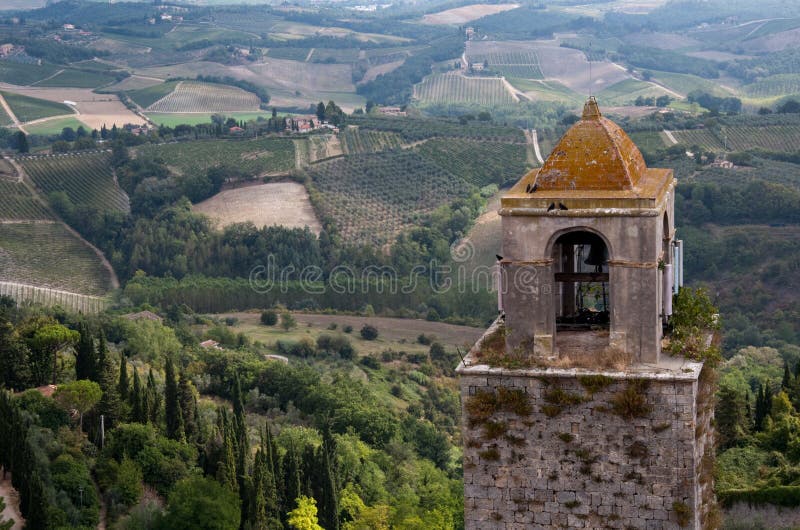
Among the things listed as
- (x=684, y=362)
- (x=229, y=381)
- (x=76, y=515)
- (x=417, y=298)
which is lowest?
(x=417, y=298)

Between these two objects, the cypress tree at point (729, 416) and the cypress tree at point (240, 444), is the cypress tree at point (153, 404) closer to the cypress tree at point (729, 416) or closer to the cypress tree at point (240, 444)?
the cypress tree at point (240, 444)

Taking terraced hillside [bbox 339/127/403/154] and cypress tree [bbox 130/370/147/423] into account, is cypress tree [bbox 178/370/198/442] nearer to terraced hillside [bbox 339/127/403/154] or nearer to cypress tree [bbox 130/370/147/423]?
cypress tree [bbox 130/370/147/423]

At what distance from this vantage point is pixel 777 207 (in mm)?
137625

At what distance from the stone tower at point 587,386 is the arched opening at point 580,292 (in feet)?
0.39

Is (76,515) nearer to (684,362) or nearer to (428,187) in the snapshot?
(684,362)

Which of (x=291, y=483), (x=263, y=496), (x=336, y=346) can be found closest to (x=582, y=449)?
(x=263, y=496)

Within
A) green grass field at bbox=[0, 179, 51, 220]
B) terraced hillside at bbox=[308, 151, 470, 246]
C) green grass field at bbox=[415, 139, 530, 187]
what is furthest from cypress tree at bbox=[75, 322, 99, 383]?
green grass field at bbox=[415, 139, 530, 187]

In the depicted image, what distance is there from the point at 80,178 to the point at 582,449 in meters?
153

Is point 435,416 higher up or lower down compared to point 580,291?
lower down

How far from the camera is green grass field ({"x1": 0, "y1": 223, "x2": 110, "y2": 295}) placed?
131875 millimetres

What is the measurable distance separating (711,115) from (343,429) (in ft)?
395

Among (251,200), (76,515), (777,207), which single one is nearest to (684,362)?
(76,515)

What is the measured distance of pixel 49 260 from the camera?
13875cm

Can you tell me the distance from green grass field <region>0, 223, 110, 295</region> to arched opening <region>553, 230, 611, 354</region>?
111 meters
